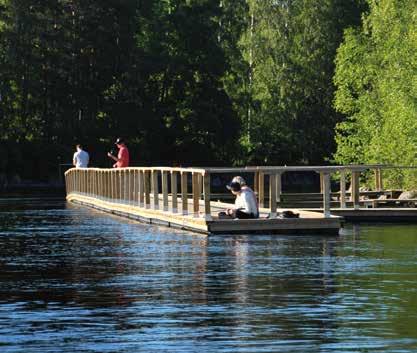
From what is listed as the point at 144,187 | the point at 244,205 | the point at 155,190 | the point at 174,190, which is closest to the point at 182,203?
the point at 174,190

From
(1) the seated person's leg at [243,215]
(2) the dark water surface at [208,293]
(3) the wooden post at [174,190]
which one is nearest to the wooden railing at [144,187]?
(3) the wooden post at [174,190]

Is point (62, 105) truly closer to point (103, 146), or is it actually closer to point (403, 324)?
point (103, 146)

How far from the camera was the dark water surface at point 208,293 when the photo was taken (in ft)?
49.7

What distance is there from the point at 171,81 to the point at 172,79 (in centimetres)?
20

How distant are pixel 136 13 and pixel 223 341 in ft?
264

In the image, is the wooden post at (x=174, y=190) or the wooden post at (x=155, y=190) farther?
the wooden post at (x=155, y=190)

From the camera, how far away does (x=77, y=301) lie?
18766 millimetres

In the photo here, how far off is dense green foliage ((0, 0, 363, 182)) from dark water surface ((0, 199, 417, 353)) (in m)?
58.1

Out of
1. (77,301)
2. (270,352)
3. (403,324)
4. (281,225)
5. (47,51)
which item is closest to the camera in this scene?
(270,352)

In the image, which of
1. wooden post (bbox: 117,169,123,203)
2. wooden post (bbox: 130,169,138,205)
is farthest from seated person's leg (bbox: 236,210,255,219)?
wooden post (bbox: 117,169,123,203)

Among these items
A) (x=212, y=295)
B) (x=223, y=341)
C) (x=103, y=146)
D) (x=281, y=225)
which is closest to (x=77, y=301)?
(x=212, y=295)

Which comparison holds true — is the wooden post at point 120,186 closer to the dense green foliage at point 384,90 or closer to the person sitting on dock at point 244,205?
the dense green foliage at point 384,90

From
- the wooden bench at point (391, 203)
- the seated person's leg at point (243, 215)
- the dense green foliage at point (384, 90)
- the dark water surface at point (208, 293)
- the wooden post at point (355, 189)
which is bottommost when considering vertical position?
the dark water surface at point (208, 293)

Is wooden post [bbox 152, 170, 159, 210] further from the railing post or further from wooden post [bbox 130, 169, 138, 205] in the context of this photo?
the railing post
